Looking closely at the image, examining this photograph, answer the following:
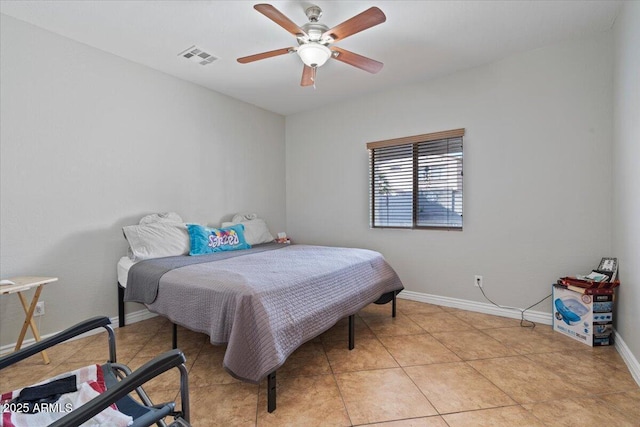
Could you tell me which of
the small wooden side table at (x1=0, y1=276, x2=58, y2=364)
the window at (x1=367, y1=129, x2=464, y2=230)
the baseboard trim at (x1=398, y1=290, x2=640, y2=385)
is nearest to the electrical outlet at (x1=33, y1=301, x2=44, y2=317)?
the small wooden side table at (x1=0, y1=276, x2=58, y2=364)

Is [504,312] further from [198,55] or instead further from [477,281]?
[198,55]

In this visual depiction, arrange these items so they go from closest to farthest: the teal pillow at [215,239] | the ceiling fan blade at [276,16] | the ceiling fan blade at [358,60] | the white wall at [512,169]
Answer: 1. the ceiling fan blade at [276,16]
2. the ceiling fan blade at [358,60]
3. the white wall at [512,169]
4. the teal pillow at [215,239]

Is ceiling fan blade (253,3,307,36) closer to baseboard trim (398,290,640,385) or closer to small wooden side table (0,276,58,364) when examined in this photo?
small wooden side table (0,276,58,364)

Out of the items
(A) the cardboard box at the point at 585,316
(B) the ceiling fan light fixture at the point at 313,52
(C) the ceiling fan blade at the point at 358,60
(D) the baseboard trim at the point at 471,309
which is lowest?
(D) the baseboard trim at the point at 471,309

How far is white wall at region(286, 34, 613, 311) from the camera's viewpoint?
8.72 feet

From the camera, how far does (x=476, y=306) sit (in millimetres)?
3225

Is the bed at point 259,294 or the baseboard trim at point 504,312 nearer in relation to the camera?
the bed at point 259,294

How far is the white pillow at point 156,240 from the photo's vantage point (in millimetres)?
2779

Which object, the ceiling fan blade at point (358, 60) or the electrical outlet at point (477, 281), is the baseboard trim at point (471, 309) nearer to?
the electrical outlet at point (477, 281)

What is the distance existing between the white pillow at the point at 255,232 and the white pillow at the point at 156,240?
27.0 inches

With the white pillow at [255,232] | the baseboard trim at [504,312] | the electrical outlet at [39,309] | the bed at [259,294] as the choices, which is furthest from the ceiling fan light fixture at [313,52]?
the electrical outlet at [39,309]

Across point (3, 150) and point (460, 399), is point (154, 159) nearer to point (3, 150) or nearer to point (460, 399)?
point (3, 150)

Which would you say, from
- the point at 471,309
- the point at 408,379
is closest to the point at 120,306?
the point at 408,379

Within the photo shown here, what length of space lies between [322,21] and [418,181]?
79.3 inches
